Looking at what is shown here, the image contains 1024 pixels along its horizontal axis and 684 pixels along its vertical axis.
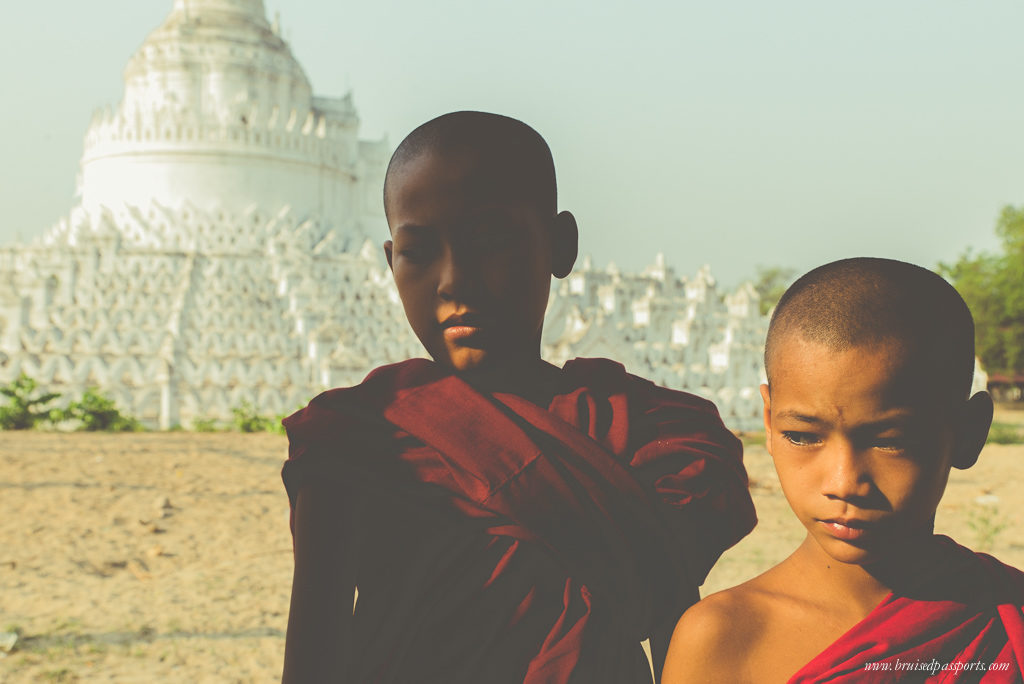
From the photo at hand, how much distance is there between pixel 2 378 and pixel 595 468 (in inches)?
637

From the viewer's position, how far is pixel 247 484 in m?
8.94

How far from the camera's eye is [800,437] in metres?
1.45

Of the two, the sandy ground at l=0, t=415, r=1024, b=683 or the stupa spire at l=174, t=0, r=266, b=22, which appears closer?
the sandy ground at l=0, t=415, r=1024, b=683

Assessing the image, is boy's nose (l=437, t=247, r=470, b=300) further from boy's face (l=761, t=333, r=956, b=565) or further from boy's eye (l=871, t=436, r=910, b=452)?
boy's eye (l=871, t=436, r=910, b=452)

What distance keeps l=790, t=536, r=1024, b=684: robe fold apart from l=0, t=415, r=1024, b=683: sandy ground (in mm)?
3846

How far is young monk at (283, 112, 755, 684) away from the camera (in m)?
1.48

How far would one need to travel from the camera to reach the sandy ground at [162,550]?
4.86 m

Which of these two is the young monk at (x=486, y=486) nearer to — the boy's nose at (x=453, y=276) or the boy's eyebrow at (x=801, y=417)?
the boy's nose at (x=453, y=276)

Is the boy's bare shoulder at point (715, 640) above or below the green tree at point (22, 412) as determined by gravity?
above

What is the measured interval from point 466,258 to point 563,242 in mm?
232

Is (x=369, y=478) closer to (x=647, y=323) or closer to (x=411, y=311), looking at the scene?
(x=411, y=311)

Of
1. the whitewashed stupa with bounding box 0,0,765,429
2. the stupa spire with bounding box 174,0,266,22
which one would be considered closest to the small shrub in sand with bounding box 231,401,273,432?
the whitewashed stupa with bounding box 0,0,765,429

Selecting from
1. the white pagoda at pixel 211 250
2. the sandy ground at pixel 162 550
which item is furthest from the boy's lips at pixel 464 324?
the white pagoda at pixel 211 250

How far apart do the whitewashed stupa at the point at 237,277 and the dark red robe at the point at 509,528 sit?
12.5 metres
